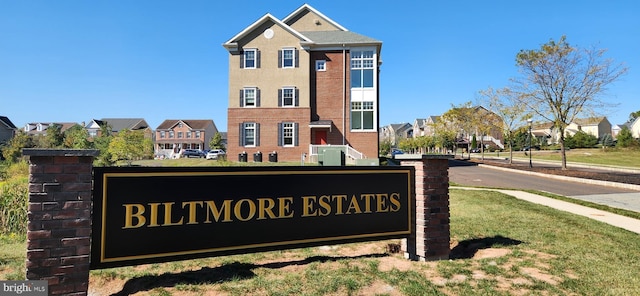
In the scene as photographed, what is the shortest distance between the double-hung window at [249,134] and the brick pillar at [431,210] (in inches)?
916

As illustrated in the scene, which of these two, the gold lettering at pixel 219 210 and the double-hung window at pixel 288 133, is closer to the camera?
the gold lettering at pixel 219 210

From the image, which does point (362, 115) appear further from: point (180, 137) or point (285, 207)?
point (180, 137)

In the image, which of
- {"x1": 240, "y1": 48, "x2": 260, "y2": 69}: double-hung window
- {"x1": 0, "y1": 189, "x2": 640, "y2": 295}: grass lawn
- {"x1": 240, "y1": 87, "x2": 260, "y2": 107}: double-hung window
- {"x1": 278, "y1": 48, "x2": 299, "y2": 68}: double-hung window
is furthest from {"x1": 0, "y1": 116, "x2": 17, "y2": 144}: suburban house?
{"x1": 0, "y1": 189, "x2": 640, "y2": 295}: grass lawn

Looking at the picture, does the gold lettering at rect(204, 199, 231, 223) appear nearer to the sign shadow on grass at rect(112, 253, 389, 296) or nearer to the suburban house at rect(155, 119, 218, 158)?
the sign shadow on grass at rect(112, 253, 389, 296)

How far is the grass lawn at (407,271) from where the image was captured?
396cm

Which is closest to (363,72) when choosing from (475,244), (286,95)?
(286,95)

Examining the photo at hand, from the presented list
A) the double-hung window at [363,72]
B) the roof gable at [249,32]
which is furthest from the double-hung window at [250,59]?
the double-hung window at [363,72]

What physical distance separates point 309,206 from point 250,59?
82.8ft

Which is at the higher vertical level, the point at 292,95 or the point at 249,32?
the point at 249,32

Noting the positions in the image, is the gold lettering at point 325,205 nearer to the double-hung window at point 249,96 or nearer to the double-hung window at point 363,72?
the double-hung window at point 249,96

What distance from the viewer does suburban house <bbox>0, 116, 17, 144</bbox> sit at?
63.9 m

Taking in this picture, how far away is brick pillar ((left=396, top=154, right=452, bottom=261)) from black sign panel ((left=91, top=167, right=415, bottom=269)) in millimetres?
178

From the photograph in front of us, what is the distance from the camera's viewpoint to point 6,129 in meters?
64.8

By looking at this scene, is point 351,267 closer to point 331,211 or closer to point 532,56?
point 331,211
